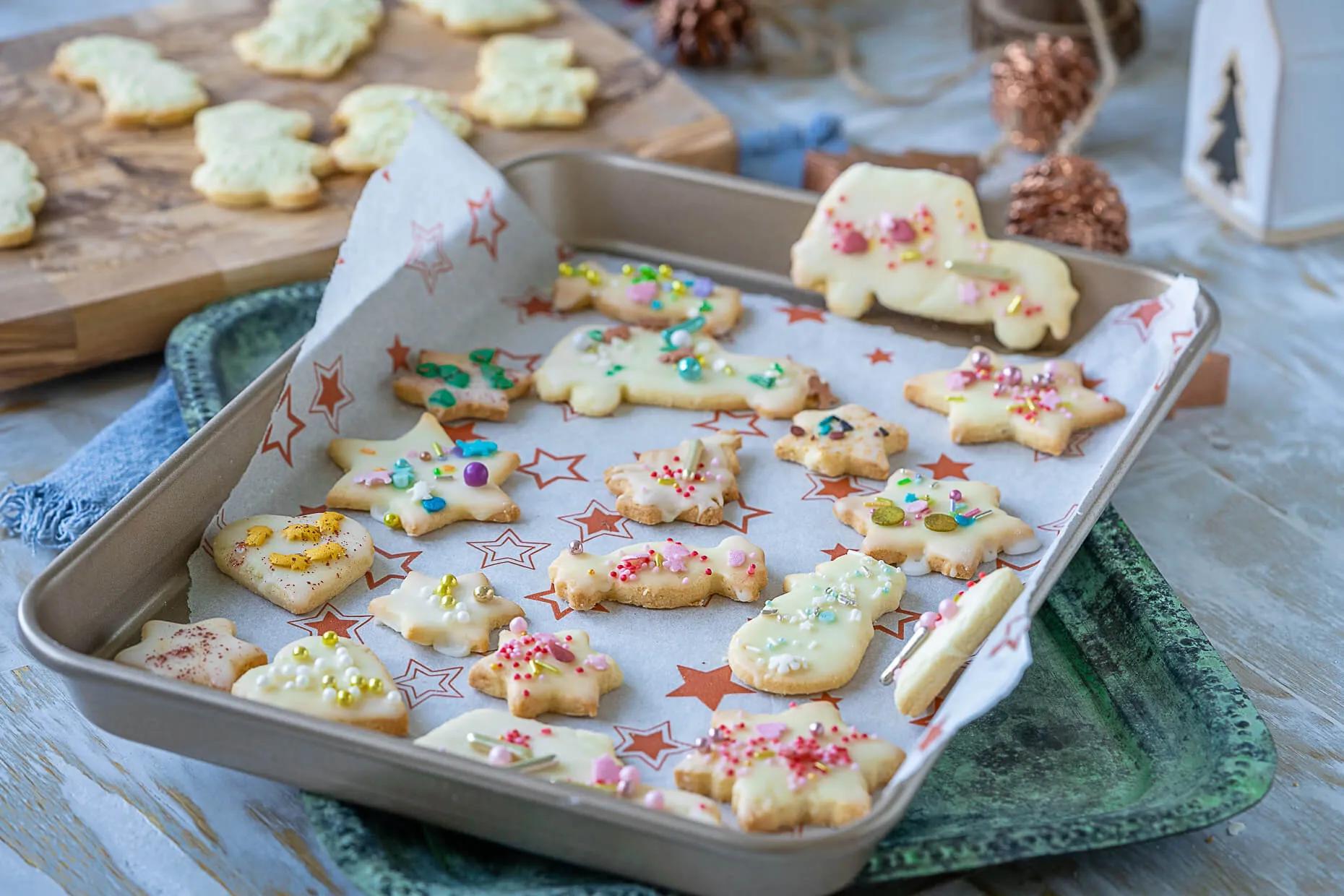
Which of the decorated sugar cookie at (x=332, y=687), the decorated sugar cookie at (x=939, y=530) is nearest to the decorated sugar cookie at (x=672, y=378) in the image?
the decorated sugar cookie at (x=939, y=530)

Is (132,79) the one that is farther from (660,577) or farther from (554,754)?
(554,754)

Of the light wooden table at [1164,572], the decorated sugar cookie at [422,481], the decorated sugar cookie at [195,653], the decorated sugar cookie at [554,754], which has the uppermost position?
the decorated sugar cookie at [195,653]

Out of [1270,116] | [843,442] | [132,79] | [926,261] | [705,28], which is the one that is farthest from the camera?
[705,28]

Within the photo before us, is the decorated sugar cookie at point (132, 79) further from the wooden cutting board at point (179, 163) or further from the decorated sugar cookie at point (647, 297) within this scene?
the decorated sugar cookie at point (647, 297)

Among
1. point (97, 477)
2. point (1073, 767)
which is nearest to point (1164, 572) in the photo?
point (1073, 767)

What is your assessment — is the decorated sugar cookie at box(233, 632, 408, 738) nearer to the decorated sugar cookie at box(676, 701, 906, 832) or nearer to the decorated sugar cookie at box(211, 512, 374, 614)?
the decorated sugar cookie at box(211, 512, 374, 614)

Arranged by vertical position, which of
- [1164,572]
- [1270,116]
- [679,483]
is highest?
[1270,116]
